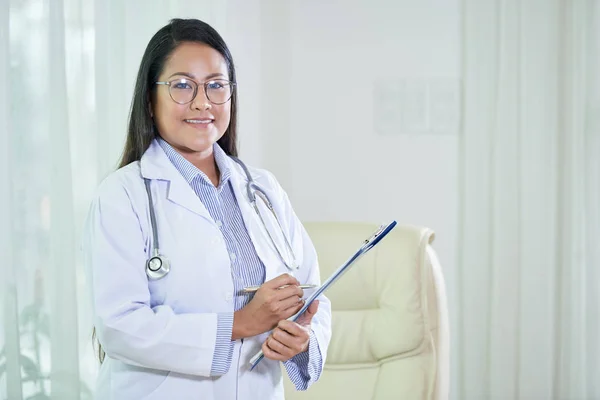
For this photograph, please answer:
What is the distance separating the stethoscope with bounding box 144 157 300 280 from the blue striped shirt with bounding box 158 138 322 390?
0.05 metres

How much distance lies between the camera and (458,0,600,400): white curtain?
3.12 metres

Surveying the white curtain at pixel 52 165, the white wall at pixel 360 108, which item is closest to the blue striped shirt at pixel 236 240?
the white curtain at pixel 52 165

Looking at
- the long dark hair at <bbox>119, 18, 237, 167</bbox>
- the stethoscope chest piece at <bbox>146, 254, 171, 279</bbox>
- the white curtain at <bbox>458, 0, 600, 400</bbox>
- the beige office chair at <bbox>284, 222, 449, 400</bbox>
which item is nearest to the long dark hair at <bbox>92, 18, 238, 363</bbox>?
the long dark hair at <bbox>119, 18, 237, 167</bbox>

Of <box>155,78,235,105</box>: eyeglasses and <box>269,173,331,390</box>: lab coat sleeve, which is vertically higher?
<box>155,78,235,105</box>: eyeglasses

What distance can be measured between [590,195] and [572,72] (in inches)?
20.3

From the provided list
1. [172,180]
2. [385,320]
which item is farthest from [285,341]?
[385,320]

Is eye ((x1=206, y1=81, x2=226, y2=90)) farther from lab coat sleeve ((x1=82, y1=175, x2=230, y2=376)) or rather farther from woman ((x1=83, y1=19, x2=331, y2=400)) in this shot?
lab coat sleeve ((x1=82, y1=175, x2=230, y2=376))

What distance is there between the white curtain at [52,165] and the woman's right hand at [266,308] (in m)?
0.71

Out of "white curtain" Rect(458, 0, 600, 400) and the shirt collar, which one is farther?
"white curtain" Rect(458, 0, 600, 400)

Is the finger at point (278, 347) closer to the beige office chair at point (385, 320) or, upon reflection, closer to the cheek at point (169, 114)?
the cheek at point (169, 114)

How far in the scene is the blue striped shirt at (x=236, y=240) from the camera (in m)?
1.38

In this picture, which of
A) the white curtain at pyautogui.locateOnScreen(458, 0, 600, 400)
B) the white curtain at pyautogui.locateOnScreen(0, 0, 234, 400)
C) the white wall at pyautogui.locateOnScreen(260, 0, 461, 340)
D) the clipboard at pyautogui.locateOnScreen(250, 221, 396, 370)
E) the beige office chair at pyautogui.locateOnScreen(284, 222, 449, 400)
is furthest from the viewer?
the white wall at pyautogui.locateOnScreen(260, 0, 461, 340)

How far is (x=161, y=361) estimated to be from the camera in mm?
1262

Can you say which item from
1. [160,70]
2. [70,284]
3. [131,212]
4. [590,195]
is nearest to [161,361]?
[131,212]
